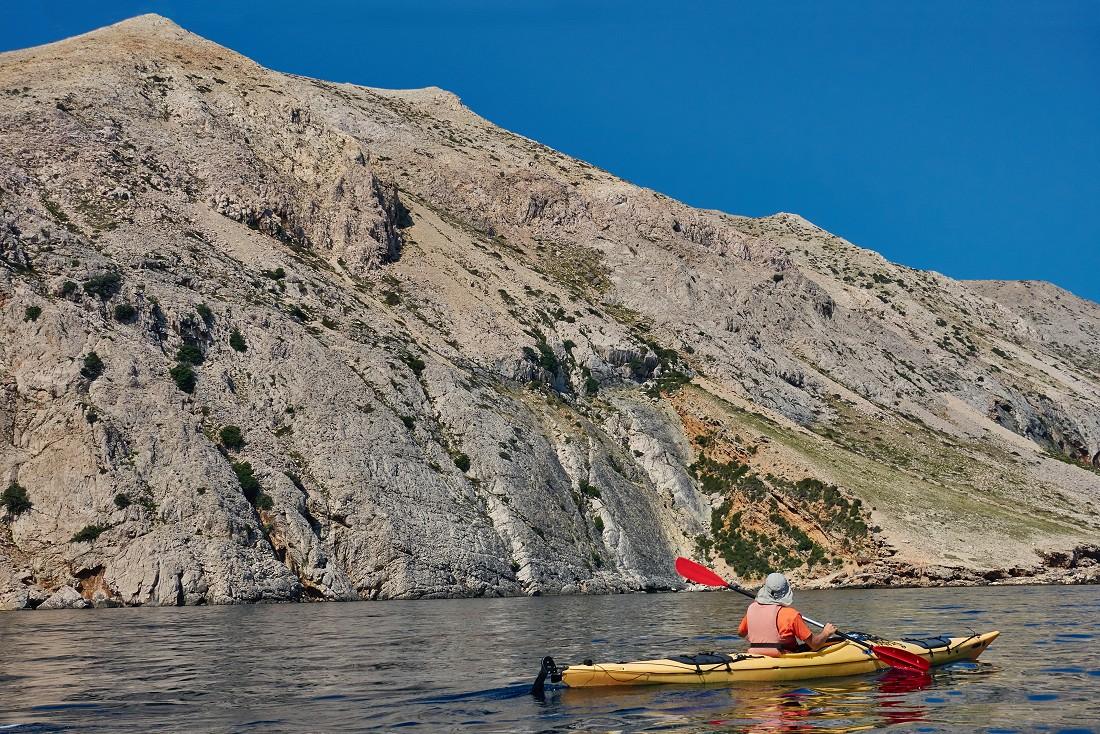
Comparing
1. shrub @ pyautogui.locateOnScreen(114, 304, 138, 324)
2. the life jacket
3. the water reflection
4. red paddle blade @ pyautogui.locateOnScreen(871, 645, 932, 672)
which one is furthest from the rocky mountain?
red paddle blade @ pyautogui.locateOnScreen(871, 645, 932, 672)

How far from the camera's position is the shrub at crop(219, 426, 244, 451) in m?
55.5

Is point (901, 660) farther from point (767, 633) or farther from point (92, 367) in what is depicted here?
point (92, 367)

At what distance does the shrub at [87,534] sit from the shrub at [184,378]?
10968 mm

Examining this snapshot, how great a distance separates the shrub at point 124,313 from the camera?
59344mm

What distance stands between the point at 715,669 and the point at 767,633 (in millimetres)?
1435

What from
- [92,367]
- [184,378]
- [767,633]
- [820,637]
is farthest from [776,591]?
[184,378]

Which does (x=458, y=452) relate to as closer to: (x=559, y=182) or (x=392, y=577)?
(x=392, y=577)

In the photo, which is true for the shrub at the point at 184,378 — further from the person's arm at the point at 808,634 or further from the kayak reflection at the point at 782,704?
the person's arm at the point at 808,634

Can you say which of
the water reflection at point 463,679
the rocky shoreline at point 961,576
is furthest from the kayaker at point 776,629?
the rocky shoreline at point 961,576

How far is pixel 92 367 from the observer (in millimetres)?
54250

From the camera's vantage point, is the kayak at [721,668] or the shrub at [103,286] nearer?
the kayak at [721,668]

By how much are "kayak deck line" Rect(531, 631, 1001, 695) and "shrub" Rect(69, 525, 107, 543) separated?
109 ft

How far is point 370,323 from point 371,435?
603 inches

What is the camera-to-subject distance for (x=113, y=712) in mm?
18781
